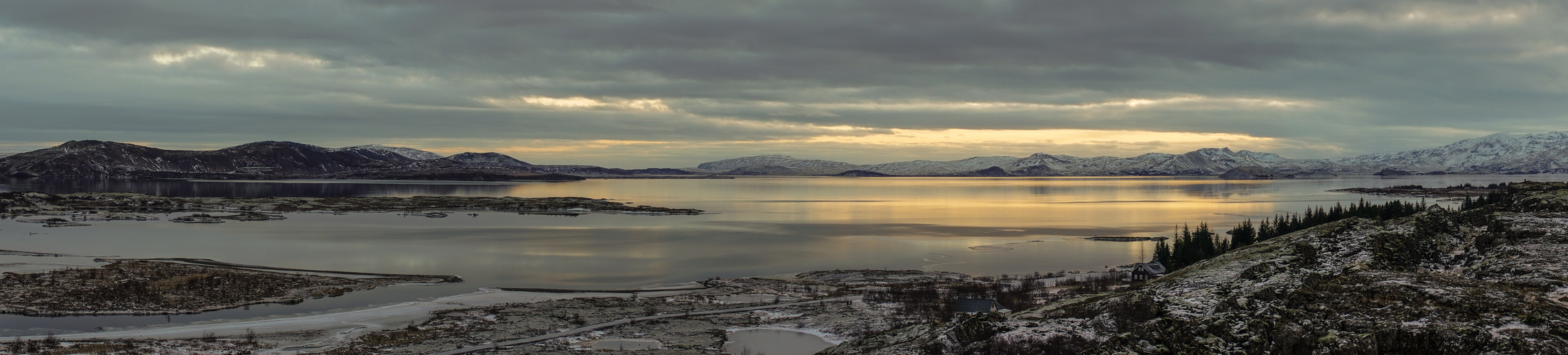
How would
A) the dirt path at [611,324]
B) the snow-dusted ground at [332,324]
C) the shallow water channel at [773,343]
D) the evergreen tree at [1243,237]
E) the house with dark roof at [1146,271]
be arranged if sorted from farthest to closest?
the evergreen tree at [1243,237]
the house with dark roof at [1146,271]
the snow-dusted ground at [332,324]
the shallow water channel at [773,343]
the dirt path at [611,324]

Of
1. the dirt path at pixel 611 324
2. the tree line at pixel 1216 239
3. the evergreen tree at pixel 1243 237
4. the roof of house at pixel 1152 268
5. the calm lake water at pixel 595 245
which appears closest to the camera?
the dirt path at pixel 611 324

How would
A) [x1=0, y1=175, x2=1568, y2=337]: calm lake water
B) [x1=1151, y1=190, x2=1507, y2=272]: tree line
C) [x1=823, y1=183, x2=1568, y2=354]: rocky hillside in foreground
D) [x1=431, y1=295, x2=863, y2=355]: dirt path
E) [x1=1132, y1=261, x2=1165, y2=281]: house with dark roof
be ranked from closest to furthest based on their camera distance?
[x1=823, y1=183, x2=1568, y2=354]: rocky hillside in foreground, [x1=431, y1=295, x2=863, y2=355]: dirt path, [x1=1132, y1=261, x2=1165, y2=281]: house with dark roof, [x1=0, y1=175, x2=1568, y2=337]: calm lake water, [x1=1151, y1=190, x2=1507, y2=272]: tree line

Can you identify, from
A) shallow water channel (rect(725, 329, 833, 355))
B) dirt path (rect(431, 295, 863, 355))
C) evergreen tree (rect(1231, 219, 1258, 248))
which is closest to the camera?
dirt path (rect(431, 295, 863, 355))

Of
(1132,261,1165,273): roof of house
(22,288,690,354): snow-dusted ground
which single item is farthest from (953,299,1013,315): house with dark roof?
(1132,261,1165,273): roof of house

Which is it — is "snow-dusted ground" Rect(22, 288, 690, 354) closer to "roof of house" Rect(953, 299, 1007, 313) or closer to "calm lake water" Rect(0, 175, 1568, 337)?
"calm lake water" Rect(0, 175, 1568, 337)

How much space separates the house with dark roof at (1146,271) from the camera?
4955 cm

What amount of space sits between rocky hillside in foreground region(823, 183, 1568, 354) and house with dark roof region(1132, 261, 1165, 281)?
109 ft

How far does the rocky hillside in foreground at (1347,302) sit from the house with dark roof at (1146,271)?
1307 inches

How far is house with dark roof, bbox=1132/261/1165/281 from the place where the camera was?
49.6 m

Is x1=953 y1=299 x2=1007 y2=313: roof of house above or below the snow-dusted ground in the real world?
above

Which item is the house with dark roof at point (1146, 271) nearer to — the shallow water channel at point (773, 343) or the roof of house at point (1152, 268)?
the roof of house at point (1152, 268)

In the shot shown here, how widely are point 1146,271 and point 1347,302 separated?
4127cm

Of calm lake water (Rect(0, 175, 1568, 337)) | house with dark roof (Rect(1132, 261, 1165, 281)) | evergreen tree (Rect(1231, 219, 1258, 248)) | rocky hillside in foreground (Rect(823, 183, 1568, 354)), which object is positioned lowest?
calm lake water (Rect(0, 175, 1568, 337))

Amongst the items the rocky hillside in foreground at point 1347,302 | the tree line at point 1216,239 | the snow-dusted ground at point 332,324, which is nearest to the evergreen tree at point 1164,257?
the tree line at point 1216,239
